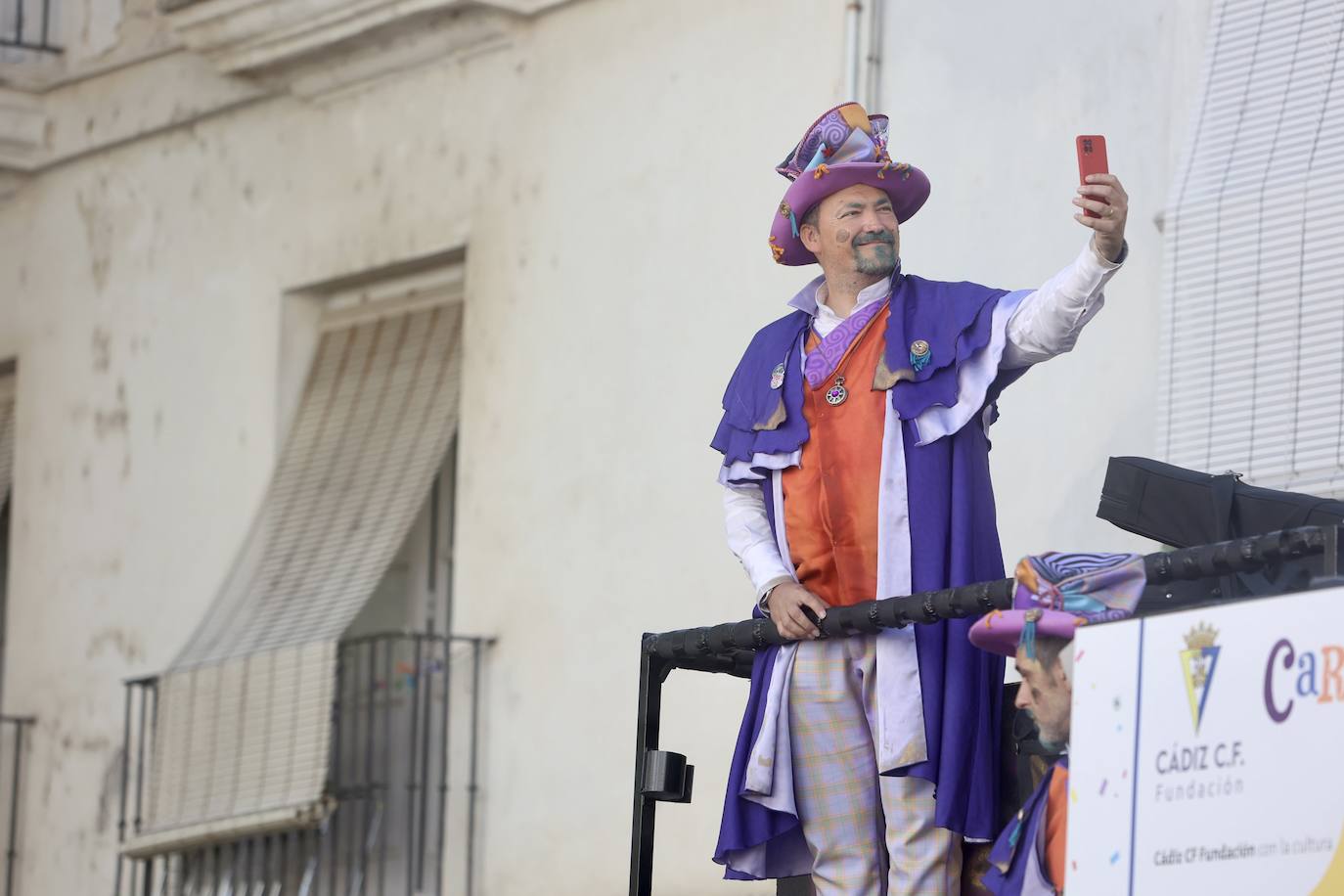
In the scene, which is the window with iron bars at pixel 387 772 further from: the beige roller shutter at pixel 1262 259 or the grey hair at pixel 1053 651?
the grey hair at pixel 1053 651

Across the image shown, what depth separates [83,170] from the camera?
12.1 m

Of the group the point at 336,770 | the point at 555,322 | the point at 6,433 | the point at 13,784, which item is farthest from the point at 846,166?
the point at 6,433

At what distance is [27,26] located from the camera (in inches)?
482

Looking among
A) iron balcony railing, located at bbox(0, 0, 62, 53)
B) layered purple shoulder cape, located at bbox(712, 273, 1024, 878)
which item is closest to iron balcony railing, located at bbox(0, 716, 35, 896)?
iron balcony railing, located at bbox(0, 0, 62, 53)

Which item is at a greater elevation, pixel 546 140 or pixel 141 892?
pixel 546 140

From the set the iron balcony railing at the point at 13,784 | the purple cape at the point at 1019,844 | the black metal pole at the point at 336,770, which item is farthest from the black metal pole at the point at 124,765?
the purple cape at the point at 1019,844

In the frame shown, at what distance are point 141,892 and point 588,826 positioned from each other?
2675 millimetres

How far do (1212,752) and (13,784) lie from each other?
29.2ft

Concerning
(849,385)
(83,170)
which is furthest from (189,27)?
(849,385)

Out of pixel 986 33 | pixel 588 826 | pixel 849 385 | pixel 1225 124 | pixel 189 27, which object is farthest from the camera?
pixel 189 27

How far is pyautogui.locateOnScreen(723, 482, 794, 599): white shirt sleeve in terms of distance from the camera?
516 cm

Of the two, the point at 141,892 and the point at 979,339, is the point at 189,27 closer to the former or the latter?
the point at 141,892

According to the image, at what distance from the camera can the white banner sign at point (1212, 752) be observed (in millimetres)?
3527

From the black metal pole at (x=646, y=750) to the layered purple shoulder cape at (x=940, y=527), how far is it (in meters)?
0.21
